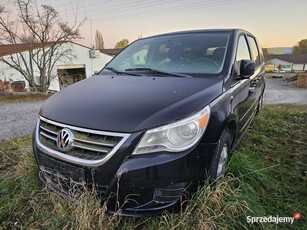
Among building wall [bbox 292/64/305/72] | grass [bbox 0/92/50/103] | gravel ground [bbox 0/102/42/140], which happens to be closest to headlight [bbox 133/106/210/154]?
gravel ground [bbox 0/102/42/140]

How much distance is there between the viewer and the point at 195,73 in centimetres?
257

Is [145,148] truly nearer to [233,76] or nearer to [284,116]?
[233,76]

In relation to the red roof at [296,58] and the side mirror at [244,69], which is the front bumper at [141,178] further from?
the red roof at [296,58]

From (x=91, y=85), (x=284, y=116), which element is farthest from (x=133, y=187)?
(x=284, y=116)

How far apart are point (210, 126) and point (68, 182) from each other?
119 cm

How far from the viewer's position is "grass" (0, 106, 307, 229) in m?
1.81

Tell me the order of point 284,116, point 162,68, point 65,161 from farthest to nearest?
point 284,116
point 162,68
point 65,161

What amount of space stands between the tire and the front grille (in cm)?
77

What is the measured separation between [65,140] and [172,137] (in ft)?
2.69

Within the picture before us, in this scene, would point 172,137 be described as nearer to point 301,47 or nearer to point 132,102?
point 132,102

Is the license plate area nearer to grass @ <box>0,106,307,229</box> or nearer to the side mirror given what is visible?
grass @ <box>0,106,307,229</box>

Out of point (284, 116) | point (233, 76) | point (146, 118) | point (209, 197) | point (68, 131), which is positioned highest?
point (233, 76)

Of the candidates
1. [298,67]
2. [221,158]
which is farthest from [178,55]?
[298,67]

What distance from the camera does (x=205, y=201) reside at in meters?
1.85
